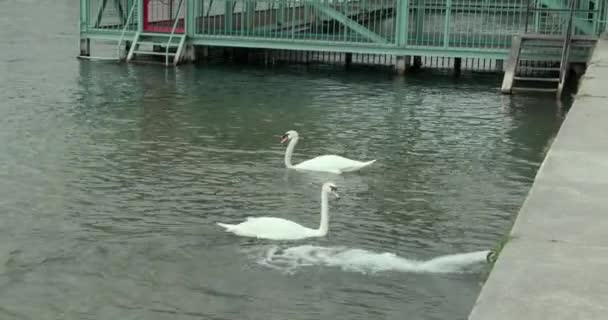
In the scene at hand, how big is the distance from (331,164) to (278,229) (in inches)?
126

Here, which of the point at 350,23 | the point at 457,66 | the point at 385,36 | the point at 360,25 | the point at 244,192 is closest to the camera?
the point at 244,192

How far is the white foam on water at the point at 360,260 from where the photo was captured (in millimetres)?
9281

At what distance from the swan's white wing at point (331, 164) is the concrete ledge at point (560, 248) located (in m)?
2.80

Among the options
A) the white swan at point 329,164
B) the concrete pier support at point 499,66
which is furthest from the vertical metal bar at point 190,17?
the white swan at point 329,164

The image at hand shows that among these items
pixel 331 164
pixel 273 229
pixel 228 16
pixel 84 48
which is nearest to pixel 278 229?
pixel 273 229

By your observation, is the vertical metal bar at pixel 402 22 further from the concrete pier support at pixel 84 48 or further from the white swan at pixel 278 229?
the white swan at pixel 278 229

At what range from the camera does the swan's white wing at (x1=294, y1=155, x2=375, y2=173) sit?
13180 millimetres

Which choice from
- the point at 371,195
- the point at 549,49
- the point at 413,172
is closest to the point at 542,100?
the point at 549,49

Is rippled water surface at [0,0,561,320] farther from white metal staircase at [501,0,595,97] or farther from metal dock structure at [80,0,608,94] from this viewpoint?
metal dock structure at [80,0,608,94]

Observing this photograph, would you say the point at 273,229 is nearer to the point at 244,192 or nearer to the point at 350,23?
the point at 244,192

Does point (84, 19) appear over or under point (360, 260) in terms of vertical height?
over

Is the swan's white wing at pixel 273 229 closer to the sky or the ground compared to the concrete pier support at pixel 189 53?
closer to the ground

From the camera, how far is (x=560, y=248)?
7.31 meters

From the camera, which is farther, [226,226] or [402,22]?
[402,22]
